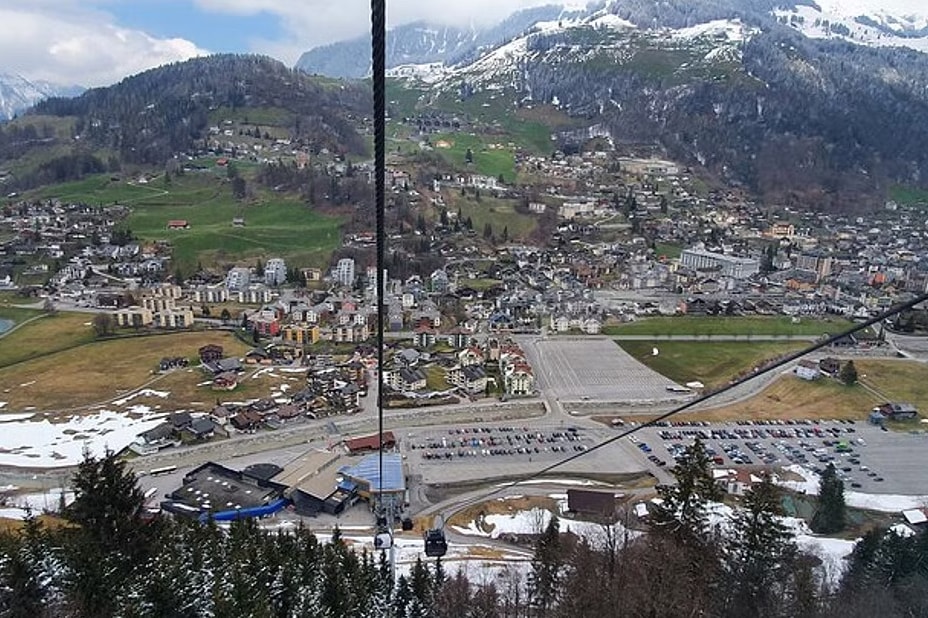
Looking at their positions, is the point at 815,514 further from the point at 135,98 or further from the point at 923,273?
the point at 135,98

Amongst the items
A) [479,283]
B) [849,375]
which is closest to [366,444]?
[849,375]

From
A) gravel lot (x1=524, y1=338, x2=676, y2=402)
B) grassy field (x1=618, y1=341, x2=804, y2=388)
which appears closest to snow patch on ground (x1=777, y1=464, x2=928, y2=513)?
gravel lot (x1=524, y1=338, x2=676, y2=402)

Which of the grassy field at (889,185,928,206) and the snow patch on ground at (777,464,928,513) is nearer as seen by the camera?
the snow patch on ground at (777,464,928,513)

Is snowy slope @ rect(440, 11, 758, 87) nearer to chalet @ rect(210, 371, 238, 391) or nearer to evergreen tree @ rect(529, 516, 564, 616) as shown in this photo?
chalet @ rect(210, 371, 238, 391)

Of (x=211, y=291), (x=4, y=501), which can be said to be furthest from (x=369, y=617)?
(x=211, y=291)

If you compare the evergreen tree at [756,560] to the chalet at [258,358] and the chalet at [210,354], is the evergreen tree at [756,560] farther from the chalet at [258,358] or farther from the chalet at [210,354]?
→ the chalet at [210,354]
